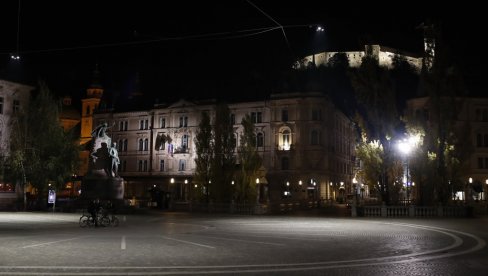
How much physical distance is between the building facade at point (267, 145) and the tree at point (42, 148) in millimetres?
20611

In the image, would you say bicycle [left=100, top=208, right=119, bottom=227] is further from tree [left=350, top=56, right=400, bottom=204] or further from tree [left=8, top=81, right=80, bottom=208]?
tree [left=8, top=81, right=80, bottom=208]

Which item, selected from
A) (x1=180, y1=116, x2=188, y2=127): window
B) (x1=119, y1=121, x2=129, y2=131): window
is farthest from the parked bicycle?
(x1=119, y1=121, x2=129, y2=131): window

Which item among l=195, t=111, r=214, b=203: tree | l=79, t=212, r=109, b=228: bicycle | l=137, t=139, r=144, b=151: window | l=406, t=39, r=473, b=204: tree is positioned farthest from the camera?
l=137, t=139, r=144, b=151: window

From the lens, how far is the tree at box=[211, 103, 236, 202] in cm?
4581

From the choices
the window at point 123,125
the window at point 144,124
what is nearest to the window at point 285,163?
the window at point 144,124

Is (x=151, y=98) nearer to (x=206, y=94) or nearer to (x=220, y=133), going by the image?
(x=206, y=94)

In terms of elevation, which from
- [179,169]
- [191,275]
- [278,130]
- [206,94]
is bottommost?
[191,275]

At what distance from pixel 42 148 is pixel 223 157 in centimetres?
1779

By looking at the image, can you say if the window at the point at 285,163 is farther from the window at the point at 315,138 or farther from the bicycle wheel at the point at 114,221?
the bicycle wheel at the point at 114,221

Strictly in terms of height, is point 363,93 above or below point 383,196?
above

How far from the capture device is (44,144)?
4872 centimetres

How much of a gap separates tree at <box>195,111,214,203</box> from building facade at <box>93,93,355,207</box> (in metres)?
19.2

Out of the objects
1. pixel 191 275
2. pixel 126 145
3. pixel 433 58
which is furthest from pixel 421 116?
pixel 126 145

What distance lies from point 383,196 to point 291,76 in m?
47.1
